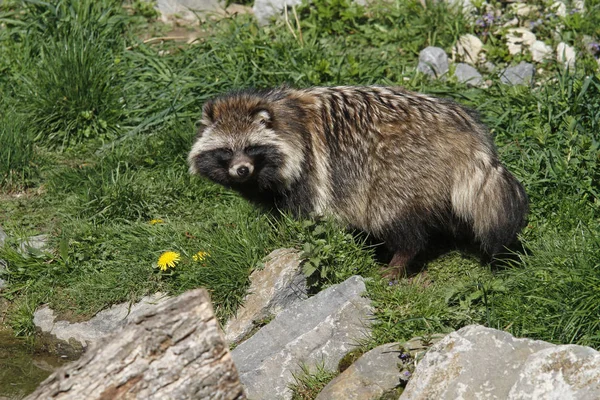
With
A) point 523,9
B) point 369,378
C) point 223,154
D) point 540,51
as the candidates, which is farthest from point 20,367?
point 523,9

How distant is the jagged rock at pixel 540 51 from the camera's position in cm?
706

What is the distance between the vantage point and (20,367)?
5.24 meters

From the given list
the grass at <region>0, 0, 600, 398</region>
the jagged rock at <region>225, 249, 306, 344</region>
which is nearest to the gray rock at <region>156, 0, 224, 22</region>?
the grass at <region>0, 0, 600, 398</region>

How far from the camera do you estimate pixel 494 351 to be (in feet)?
12.4

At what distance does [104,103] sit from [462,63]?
9.07 feet

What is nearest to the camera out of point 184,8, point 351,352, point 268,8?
point 351,352

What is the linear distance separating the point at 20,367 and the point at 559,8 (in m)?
4.94

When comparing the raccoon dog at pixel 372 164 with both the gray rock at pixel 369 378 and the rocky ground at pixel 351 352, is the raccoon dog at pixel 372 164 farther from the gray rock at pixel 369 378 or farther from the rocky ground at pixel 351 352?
the gray rock at pixel 369 378

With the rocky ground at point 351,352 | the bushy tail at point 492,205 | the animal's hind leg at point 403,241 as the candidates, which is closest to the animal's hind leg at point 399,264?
the animal's hind leg at point 403,241

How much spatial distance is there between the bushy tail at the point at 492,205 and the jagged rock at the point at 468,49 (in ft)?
7.30

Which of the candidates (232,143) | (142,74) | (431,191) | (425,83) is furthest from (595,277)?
(142,74)

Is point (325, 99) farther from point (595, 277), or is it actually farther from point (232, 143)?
point (595, 277)

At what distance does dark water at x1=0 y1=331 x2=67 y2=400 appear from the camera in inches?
199

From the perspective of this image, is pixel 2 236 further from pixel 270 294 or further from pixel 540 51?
pixel 540 51
